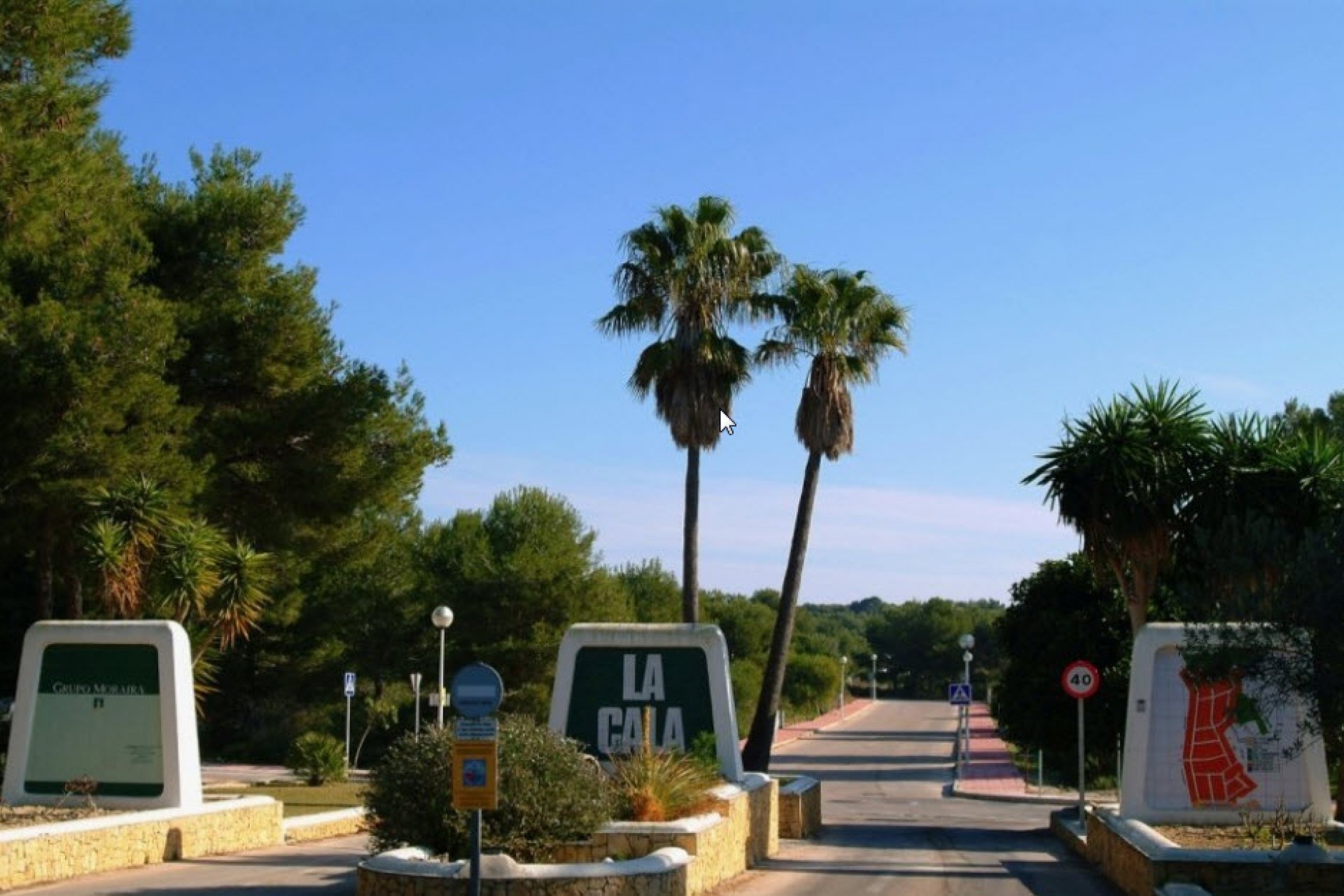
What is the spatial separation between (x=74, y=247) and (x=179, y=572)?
6.08m

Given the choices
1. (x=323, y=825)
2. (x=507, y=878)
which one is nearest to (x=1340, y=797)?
(x=323, y=825)

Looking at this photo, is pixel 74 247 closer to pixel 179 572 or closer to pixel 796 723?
pixel 179 572

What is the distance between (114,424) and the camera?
26.0 metres

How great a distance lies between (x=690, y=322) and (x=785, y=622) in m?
7.64

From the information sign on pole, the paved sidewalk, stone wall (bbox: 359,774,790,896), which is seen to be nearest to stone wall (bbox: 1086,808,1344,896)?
stone wall (bbox: 359,774,790,896)

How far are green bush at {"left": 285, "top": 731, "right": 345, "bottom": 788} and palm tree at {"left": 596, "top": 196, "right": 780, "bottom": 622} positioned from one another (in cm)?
867

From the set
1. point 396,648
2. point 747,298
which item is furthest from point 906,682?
point 747,298

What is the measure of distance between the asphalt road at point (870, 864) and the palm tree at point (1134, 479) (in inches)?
210

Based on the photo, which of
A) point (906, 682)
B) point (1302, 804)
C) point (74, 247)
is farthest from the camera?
point (906, 682)

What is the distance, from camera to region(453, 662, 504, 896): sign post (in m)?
12.4

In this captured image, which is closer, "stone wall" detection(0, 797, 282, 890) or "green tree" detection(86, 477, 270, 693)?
"stone wall" detection(0, 797, 282, 890)

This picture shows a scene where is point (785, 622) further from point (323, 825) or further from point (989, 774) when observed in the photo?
point (989, 774)

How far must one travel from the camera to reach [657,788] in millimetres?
18172

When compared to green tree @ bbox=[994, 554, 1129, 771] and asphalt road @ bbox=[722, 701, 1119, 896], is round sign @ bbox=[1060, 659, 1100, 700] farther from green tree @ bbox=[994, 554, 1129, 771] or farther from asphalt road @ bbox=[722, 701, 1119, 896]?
green tree @ bbox=[994, 554, 1129, 771]
